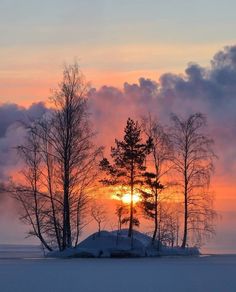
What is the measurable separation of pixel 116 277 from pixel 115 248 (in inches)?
690

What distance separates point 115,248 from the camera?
47.0 metres

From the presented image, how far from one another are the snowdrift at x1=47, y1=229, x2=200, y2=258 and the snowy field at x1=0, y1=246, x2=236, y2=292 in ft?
26.8

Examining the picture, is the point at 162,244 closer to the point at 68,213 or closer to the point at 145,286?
the point at 68,213

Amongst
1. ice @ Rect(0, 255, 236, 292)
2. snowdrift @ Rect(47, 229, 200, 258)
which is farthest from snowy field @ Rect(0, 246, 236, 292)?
snowdrift @ Rect(47, 229, 200, 258)

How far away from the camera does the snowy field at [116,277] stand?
2498 centimetres

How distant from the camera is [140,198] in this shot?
162 feet

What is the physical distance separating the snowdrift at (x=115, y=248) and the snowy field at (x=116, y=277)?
26.8 feet

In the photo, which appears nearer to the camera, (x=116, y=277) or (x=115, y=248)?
(x=116, y=277)

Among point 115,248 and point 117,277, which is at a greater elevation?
point 115,248

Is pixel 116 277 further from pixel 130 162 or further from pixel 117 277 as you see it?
pixel 130 162

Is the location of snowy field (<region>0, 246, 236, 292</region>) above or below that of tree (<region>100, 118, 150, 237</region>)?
below

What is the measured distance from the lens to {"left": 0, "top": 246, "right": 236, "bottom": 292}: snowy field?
25.0m

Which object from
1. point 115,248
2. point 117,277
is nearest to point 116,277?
point 117,277

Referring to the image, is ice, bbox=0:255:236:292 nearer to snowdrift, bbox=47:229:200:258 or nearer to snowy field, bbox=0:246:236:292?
snowy field, bbox=0:246:236:292
